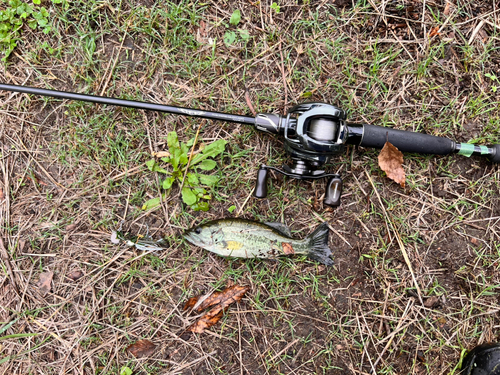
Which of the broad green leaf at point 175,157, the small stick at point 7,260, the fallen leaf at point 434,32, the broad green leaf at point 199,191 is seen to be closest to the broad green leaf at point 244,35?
the broad green leaf at point 175,157

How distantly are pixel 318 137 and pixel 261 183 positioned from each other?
2.05ft

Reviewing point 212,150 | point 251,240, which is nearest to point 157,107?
point 212,150

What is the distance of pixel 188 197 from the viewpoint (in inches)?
114

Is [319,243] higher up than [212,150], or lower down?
lower down

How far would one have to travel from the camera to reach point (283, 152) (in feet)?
9.59

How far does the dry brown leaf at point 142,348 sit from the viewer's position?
291 cm

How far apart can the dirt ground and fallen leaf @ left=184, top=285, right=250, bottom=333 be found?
7 cm

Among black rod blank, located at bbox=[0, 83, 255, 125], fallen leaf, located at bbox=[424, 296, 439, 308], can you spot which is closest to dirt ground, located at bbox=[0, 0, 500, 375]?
fallen leaf, located at bbox=[424, 296, 439, 308]

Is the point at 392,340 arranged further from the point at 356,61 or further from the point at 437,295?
the point at 356,61

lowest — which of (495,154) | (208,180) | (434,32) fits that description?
(208,180)

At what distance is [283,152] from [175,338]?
1881 millimetres

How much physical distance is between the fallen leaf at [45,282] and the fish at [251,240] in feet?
4.40

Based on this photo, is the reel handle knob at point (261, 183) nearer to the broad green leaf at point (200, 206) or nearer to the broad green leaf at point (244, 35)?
the broad green leaf at point (200, 206)

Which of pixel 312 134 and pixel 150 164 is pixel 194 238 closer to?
pixel 150 164
